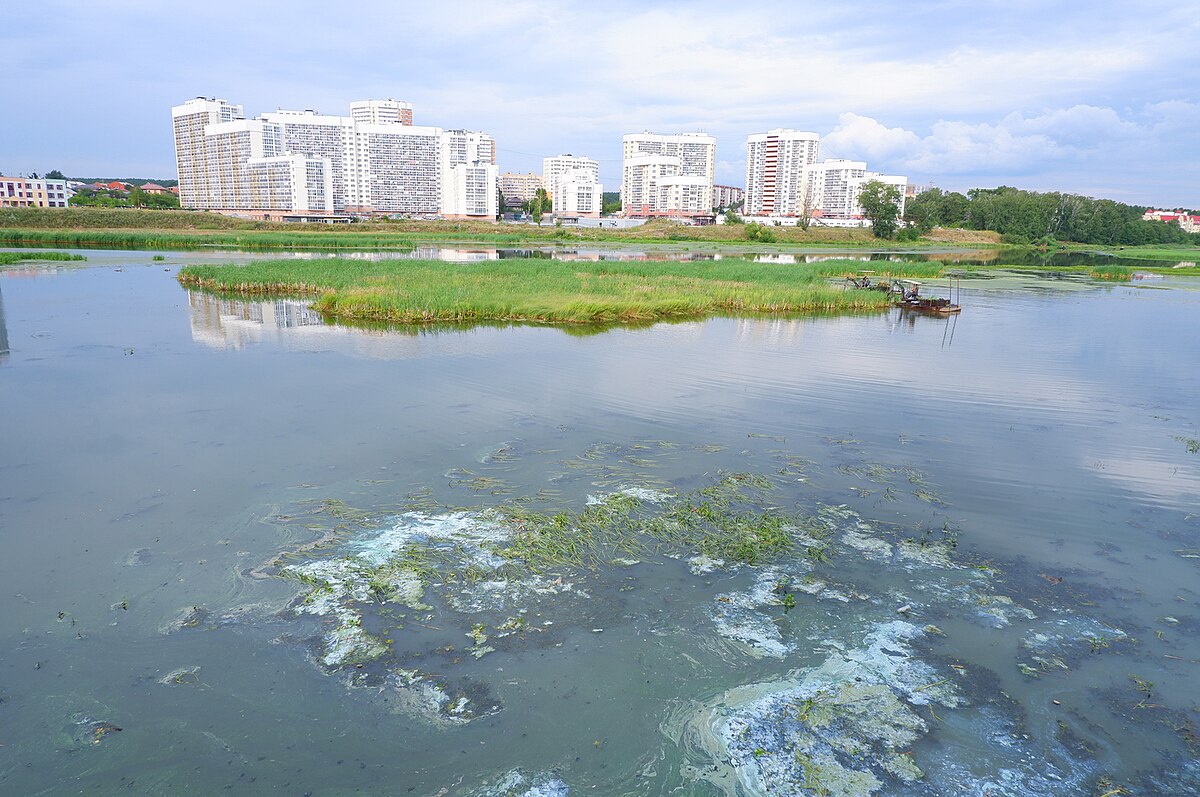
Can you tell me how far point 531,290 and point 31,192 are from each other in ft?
380

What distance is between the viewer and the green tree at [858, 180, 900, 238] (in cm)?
8225

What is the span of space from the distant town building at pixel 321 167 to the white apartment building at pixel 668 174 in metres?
28.8

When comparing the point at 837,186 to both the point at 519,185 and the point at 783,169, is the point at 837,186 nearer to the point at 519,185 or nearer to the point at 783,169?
the point at 783,169

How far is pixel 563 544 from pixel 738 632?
1.79 metres

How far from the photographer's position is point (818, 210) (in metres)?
124

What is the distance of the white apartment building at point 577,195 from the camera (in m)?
126

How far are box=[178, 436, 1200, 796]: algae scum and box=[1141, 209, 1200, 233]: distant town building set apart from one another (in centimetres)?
12526

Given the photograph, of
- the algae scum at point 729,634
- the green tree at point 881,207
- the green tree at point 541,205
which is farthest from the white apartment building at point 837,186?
the algae scum at point 729,634

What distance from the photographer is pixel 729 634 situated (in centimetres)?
517

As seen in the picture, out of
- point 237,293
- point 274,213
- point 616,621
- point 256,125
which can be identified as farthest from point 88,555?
point 256,125

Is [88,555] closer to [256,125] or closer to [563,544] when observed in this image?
Result: [563,544]

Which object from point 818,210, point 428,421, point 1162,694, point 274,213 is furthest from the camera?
point 818,210

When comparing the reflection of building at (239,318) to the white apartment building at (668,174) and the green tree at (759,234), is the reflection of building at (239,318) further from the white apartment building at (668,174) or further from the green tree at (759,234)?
the white apartment building at (668,174)

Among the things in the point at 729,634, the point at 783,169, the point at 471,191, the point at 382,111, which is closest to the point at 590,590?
the point at 729,634
